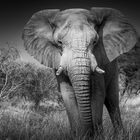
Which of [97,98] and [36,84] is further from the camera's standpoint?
[36,84]

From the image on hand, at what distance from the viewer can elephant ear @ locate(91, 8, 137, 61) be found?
15.4 ft

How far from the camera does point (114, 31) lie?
4812mm

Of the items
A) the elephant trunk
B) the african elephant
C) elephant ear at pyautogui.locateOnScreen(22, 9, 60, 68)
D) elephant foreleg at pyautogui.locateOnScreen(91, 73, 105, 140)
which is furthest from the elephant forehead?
elephant foreleg at pyautogui.locateOnScreen(91, 73, 105, 140)

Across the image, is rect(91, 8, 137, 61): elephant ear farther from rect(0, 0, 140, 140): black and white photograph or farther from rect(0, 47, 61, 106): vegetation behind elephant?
rect(0, 47, 61, 106): vegetation behind elephant

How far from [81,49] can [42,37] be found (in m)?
1.04

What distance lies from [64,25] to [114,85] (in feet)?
6.32

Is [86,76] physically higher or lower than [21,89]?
higher

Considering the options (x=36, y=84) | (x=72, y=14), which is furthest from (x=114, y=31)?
(x=36, y=84)

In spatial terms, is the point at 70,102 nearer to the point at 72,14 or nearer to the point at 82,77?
the point at 82,77

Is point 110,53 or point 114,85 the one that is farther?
point 114,85

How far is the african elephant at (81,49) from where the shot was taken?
3.89 meters

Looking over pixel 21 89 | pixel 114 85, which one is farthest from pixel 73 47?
pixel 21 89

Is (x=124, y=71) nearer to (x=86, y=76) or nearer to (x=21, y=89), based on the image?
(x=21, y=89)

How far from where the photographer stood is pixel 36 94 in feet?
41.5
